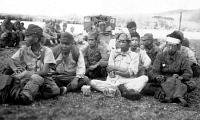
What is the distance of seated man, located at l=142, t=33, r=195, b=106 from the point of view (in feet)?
20.2

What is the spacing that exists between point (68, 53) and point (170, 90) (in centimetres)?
256

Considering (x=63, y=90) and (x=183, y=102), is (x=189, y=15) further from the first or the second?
(x=63, y=90)

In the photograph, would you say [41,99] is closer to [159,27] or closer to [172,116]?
[172,116]

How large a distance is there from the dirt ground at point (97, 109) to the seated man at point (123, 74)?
26cm

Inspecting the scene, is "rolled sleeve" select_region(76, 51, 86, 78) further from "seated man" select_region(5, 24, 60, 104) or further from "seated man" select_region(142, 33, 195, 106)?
"seated man" select_region(142, 33, 195, 106)

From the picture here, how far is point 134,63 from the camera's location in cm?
656

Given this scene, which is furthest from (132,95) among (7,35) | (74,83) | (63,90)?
(7,35)

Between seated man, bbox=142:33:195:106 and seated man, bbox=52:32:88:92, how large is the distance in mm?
1659

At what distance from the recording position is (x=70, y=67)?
22.4 feet

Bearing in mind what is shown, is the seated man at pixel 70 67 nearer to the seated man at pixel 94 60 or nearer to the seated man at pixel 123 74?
the seated man at pixel 123 74

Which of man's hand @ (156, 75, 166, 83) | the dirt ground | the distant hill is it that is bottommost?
the dirt ground

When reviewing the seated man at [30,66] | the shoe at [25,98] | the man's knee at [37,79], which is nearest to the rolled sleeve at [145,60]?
the seated man at [30,66]

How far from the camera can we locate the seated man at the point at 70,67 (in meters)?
6.54

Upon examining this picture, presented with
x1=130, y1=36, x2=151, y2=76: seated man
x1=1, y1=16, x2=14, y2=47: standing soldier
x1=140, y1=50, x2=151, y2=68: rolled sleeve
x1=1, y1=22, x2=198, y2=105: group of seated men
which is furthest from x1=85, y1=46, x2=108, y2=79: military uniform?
x1=1, y1=16, x2=14, y2=47: standing soldier
